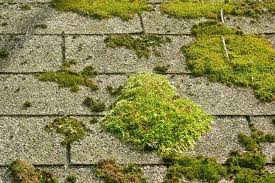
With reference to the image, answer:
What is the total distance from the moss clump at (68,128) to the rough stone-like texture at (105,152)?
94mm

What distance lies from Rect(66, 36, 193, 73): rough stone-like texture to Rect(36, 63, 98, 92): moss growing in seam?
17 centimetres

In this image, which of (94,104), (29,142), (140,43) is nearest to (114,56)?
(140,43)

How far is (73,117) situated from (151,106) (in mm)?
1043

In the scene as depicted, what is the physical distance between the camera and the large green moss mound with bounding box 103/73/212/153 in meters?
7.12

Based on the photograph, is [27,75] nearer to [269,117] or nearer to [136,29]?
[136,29]

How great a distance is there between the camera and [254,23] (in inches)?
378

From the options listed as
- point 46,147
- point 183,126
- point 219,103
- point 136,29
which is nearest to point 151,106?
point 183,126

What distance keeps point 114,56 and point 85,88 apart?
2.99 feet

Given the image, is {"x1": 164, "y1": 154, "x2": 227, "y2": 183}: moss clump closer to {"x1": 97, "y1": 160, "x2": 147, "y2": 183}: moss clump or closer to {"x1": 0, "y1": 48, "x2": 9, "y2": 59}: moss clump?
{"x1": 97, "y1": 160, "x2": 147, "y2": 183}: moss clump

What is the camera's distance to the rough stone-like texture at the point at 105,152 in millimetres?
6879

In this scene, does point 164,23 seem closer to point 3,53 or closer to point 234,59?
point 234,59

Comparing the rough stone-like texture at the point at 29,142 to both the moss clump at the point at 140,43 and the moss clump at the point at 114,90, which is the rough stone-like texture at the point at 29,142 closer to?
the moss clump at the point at 114,90

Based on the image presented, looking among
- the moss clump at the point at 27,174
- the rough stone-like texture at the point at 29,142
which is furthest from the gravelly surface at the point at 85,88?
the moss clump at the point at 27,174

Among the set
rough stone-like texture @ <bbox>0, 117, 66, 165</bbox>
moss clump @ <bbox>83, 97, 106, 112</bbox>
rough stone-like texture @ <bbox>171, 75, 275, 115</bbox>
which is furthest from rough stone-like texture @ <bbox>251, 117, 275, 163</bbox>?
rough stone-like texture @ <bbox>0, 117, 66, 165</bbox>
